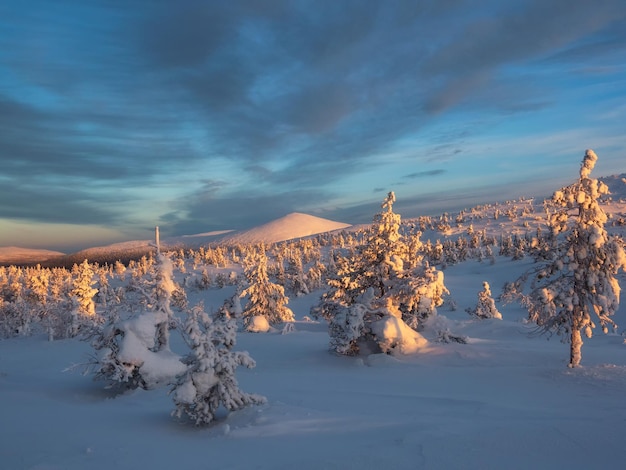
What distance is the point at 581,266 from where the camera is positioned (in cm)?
1650

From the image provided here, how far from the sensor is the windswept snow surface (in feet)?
26.1

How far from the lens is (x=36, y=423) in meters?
12.2

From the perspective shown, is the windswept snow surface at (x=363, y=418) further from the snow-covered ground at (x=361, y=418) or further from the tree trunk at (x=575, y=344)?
the tree trunk at (x=575, y=344)

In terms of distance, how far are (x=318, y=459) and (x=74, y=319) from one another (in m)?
43.9

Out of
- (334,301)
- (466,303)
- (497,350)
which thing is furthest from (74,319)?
(466,303)

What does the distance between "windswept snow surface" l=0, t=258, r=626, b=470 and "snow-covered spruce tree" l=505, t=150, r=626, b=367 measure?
6.82 ft

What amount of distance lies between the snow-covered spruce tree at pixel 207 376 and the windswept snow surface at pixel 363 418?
1.47 feet

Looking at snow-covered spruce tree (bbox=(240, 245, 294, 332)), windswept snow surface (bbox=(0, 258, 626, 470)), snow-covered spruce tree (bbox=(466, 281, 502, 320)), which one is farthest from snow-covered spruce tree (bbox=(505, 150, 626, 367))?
snow-covered spruce tree (bbox=(240, 245, 294, 332))

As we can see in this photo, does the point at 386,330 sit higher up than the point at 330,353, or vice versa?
the point at 386,330

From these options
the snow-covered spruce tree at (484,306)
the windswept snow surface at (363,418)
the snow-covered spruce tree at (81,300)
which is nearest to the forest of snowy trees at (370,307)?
the windswept snow surface at (363,418)

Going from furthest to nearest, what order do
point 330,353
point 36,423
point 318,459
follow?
point 330,353, point 36,423, point 318,459

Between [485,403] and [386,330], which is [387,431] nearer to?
[485,403]

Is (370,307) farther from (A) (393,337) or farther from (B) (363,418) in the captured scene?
(B) (363,418)

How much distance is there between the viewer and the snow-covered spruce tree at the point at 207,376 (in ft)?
35.6
